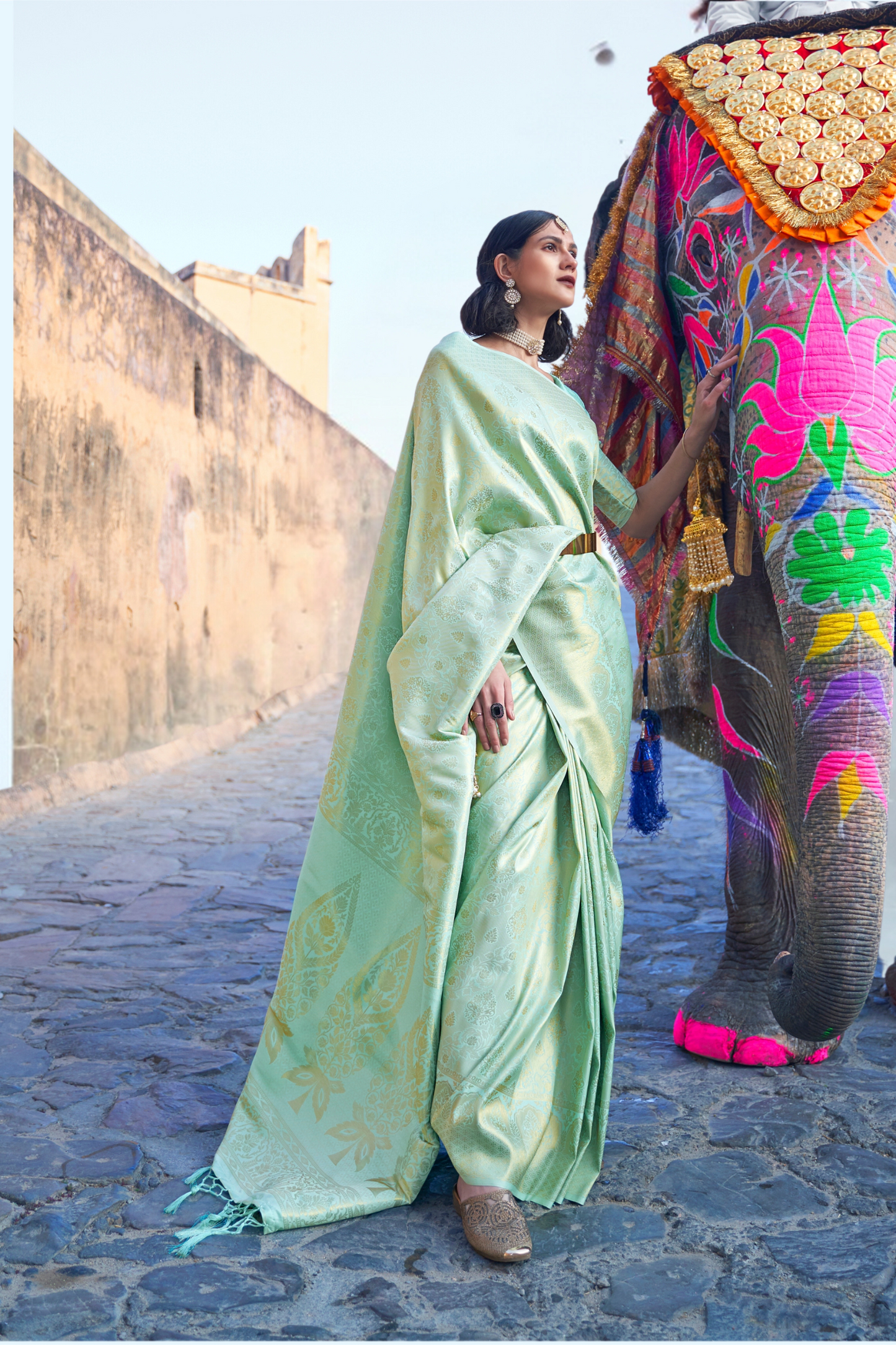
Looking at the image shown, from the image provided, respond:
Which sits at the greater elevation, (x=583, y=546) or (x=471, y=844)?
(x=583, y=546)

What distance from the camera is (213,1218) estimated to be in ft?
6.30

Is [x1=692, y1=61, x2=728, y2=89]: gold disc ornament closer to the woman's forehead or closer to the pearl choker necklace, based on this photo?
the woman's forehead

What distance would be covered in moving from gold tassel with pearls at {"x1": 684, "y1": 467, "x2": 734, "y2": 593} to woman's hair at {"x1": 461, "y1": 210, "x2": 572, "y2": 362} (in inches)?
26.4

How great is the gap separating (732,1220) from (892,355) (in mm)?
1650

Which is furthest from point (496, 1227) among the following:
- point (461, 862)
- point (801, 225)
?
point (801, 225)

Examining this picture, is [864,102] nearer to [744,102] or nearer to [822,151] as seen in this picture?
[822,151]

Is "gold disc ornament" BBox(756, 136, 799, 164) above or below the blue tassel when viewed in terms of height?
above

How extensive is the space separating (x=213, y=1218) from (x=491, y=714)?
0.97m

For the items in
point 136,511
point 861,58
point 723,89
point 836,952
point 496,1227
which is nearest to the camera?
point 496,1227

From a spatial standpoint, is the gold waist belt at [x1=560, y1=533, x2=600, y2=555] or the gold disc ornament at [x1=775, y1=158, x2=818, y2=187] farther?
the gold disc ornament at [x1=775, y1=158, x2=818, y2=187]

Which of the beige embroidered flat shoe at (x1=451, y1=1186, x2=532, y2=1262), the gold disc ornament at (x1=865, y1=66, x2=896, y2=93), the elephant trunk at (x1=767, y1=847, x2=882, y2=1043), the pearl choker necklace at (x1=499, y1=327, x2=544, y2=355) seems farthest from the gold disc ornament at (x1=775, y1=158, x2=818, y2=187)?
the beige embroidered flat shoe at (x1=451, y1=1186, x2=532, y2=1262)

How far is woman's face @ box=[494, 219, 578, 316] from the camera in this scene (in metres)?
2.33

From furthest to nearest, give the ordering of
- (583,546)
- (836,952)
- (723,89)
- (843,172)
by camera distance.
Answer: (723,89) → (843,172) → (583,546) → (836,952)

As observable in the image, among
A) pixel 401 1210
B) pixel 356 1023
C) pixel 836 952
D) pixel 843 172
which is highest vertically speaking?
pixel 843 172
